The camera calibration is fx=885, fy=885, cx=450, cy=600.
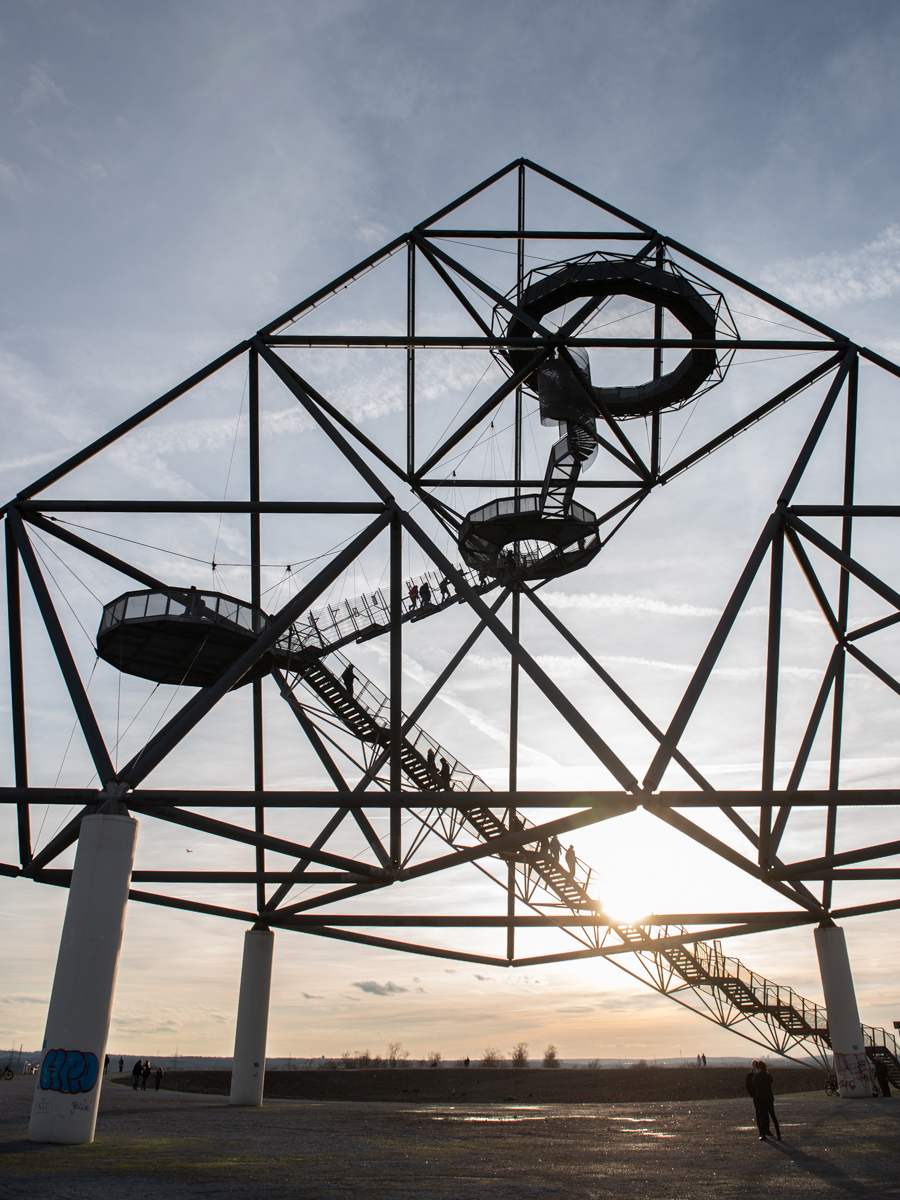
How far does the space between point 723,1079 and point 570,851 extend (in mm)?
28840

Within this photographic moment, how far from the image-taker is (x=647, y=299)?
2330 centimetres

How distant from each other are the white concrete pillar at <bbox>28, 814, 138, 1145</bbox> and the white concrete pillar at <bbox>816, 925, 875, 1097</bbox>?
1955 cm

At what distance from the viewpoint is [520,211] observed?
2311 centimetres

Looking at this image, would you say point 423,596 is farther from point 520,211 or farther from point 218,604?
point 520,211

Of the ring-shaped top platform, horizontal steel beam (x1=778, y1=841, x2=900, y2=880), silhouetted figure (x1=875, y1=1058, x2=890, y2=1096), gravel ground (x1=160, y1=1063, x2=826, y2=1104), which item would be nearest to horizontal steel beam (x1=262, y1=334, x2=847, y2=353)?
the ring-shaped top platform

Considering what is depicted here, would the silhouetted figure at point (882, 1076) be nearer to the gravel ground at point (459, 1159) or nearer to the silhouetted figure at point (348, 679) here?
the gravel ground at point (459, 1159)

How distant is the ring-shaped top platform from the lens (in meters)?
22.5

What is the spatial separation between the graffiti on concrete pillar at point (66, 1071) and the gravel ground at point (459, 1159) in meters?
0.78

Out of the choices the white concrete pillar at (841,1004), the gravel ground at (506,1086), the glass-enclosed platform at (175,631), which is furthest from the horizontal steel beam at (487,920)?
the gravel ground at (506,1086)

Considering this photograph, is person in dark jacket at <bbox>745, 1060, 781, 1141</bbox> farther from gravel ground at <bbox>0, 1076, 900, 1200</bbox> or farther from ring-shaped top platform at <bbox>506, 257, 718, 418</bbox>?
ring-shaped top platform at <bbox>506, 257, 718, 418</bbox>

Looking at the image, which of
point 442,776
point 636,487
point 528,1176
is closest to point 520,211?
point 636,487

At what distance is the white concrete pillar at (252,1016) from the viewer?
2494cm

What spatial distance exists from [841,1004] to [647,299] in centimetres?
1989

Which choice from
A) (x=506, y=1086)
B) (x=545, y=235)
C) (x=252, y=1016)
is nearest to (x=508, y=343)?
(x=545, y=235)
